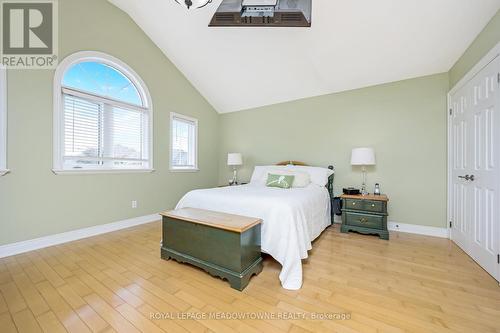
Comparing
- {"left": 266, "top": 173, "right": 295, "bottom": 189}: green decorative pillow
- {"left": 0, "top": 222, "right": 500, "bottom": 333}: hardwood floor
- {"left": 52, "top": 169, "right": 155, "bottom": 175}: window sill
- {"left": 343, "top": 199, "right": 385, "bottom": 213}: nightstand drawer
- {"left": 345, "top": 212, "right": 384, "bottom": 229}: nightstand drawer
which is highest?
{"left": 52, "top": 169, "right": 155, "bottom": 175}: window sill

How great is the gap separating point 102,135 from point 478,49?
15.6ft

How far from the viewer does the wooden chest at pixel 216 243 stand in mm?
1680

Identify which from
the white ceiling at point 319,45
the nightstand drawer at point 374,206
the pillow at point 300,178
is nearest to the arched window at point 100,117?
the white ceiling at point 319,45

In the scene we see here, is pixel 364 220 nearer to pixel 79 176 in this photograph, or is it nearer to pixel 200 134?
pixel 200 134

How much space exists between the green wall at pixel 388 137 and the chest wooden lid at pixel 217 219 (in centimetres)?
234

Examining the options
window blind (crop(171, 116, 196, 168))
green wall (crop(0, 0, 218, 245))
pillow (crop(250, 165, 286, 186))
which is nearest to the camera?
green wall (crop(0, 0, 218, 245))

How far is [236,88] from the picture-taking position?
4.19 m

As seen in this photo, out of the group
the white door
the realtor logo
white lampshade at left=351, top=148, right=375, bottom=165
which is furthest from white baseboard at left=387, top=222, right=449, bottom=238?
the realtor logo

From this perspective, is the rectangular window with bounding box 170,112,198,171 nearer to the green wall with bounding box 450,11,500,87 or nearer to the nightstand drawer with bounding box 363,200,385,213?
the nightstand drawer with bounding box 363,200,385,213

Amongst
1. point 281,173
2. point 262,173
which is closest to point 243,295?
point 281,173

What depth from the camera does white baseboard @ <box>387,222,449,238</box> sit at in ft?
9.49

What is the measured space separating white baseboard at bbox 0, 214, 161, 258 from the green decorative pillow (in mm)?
2236

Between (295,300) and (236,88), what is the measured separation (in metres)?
3.76

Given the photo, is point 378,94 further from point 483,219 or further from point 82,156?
point 82,156
